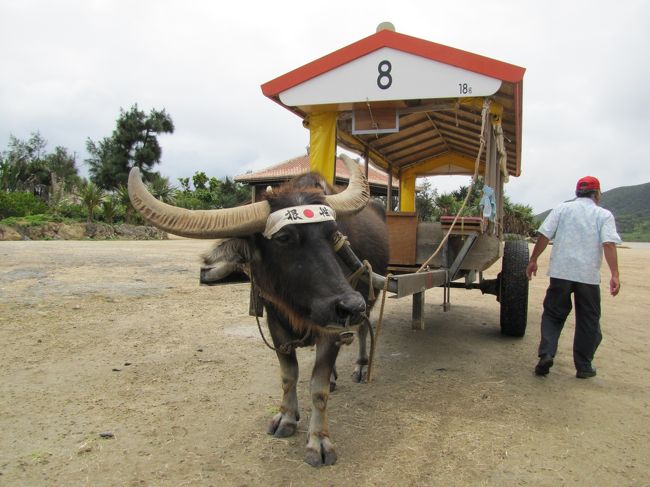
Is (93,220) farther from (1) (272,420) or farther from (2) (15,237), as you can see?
(1) (272,420)

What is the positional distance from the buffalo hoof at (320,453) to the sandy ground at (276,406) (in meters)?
0.05

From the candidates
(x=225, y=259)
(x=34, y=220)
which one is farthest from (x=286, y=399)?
(x=34, y=220)

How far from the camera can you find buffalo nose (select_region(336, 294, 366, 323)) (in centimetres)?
213

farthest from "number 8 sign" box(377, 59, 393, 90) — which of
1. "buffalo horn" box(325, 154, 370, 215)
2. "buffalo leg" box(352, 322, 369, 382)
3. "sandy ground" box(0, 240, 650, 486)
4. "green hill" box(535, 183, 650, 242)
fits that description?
"green hill" box(535, 183, 650, 242)

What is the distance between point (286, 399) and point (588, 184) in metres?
2.93

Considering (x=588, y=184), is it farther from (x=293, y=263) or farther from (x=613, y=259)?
(x=293, y=263)

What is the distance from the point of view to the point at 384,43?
411cm

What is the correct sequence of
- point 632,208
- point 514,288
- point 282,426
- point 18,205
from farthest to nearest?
point 632,208 → point 18,205 → point 514,288 → point 282,426

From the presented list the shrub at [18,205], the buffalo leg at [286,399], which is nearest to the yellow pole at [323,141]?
the buffalo leg at [286,399]

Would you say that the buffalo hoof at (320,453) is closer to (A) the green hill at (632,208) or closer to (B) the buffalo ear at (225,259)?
(B) the buffalo ear at (225,259)

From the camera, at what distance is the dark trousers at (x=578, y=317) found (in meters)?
3.67

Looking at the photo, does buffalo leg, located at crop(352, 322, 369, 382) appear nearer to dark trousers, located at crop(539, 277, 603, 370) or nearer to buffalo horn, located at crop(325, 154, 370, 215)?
buffalo horn, located at crop(325, 154, 370, 215)

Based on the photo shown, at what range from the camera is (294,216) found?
2354mm

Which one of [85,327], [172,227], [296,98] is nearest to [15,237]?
[85,327]
